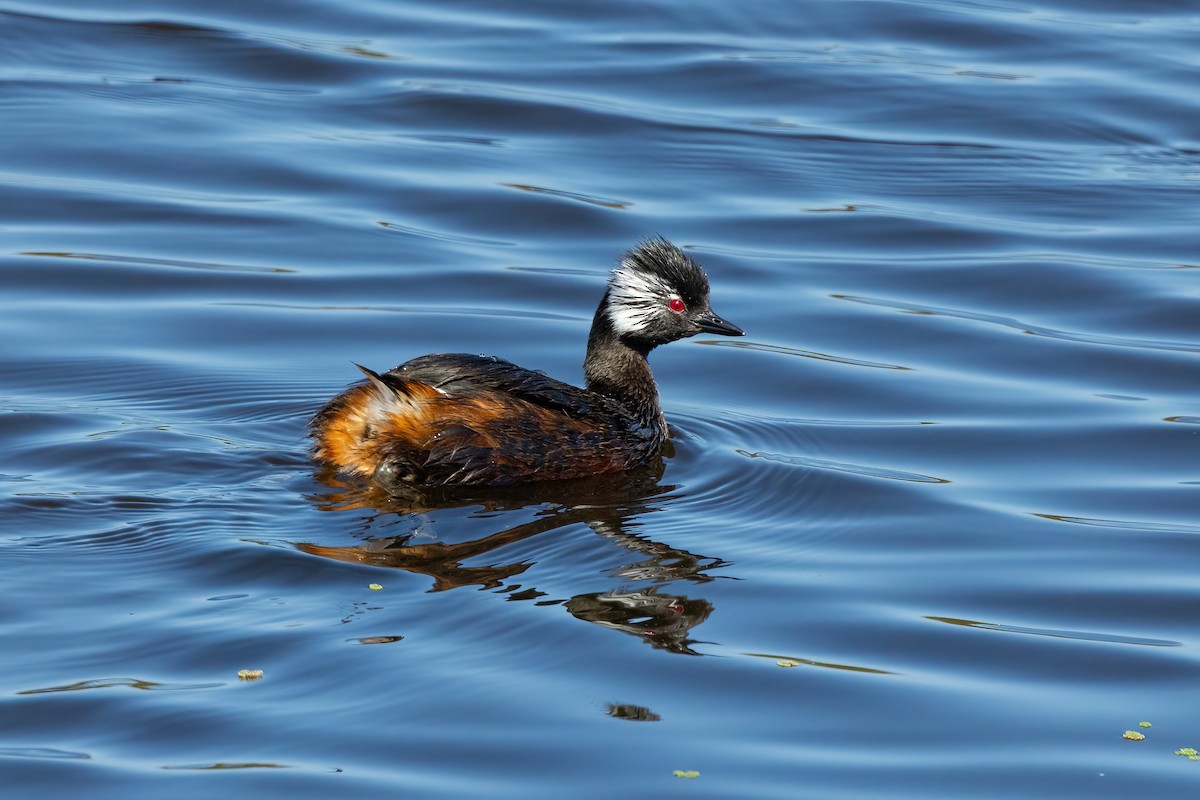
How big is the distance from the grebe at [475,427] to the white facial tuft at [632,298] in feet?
1.29

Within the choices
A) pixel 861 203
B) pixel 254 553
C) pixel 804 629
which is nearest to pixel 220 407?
pixel 254 553

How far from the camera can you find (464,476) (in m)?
7.79

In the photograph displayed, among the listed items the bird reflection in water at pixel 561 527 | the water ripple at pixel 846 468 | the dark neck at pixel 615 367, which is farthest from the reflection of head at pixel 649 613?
the dark neck at pixel 615 367

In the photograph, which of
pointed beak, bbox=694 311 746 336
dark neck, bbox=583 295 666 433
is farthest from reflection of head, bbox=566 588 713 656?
pointed beak, bbox=694 311 746 336

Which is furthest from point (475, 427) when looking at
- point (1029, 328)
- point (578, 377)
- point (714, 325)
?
point (1029, 328)

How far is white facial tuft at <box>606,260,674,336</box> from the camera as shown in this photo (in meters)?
8.90

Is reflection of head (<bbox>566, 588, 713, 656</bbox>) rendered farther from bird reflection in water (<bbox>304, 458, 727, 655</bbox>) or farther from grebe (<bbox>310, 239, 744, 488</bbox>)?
grebe (<bbox>310, 239, 744, 488</bbox>)

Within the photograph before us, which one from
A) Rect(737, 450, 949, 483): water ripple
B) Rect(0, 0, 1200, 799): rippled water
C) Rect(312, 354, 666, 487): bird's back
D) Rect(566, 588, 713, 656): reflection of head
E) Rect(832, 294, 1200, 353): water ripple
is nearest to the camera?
Rect(0, 0, 1200, 799): rippled water

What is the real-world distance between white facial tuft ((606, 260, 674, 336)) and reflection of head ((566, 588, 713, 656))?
243 cm

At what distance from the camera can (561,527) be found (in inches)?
293

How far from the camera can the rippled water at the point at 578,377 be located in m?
5.66

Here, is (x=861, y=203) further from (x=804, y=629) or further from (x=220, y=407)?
(x=804, y=629)

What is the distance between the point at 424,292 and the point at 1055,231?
4373 millimetres

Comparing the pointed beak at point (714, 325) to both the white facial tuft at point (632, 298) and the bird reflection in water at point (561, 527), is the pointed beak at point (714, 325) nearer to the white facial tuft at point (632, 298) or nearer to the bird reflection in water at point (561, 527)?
the white facial tuft at point (632, 298)
